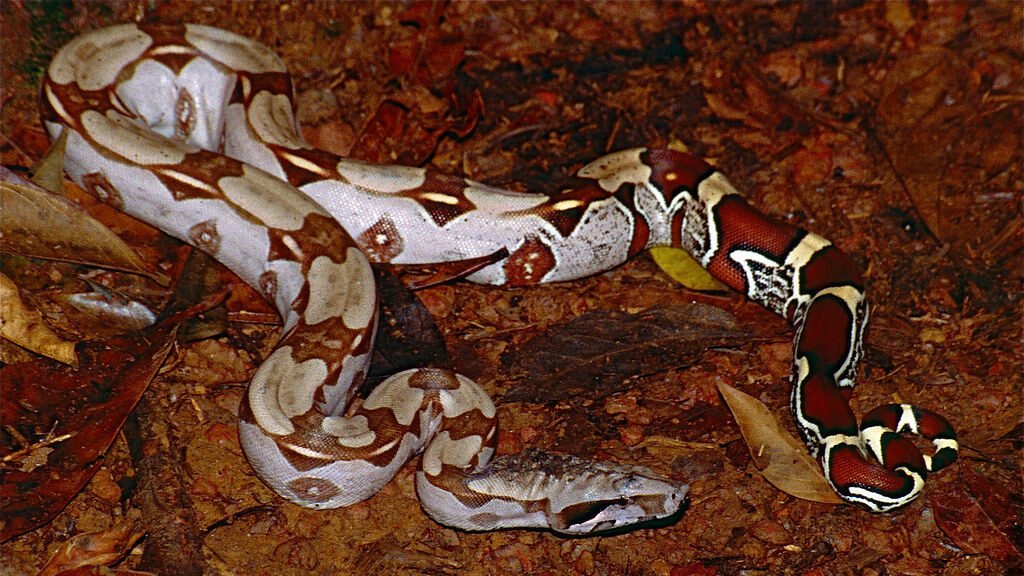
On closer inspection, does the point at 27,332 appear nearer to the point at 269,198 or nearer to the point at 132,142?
the point at 132,142

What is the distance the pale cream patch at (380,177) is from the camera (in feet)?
19.3

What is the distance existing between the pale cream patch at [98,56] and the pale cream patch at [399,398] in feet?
10.3

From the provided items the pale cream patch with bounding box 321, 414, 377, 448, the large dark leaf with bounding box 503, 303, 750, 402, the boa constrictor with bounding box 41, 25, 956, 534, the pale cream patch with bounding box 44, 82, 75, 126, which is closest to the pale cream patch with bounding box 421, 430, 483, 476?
the boa constrictor with bounding box 41, 25, 956, 534

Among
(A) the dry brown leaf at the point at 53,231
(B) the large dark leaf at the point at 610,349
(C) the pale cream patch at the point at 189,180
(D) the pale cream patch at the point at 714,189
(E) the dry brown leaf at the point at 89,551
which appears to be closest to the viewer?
(E) the dry brown leaf at the point at 89,551

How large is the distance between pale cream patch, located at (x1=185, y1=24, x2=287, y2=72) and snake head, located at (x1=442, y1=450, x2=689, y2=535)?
374cm

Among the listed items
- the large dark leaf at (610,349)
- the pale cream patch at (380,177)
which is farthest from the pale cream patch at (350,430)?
the pale cream patch at (380,177)

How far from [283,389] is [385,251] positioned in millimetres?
1524

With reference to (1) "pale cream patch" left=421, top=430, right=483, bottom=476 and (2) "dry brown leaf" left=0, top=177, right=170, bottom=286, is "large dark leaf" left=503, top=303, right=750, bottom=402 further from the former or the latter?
(2) "dry brown leaf" left=0, top=177, right=170, bottom=286

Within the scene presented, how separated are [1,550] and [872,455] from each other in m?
4.85

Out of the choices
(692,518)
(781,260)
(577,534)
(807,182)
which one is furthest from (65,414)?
(807,182)

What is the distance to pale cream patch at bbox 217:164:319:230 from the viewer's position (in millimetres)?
5543

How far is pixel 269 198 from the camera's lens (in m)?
5.63

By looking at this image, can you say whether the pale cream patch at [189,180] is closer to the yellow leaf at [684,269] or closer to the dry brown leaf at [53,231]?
the dry brown leaf at [53,231]

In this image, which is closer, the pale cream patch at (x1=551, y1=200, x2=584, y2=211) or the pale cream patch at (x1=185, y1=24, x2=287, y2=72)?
the pale cream patch at (x1=551, y1=200, x2=584, y2=211)
